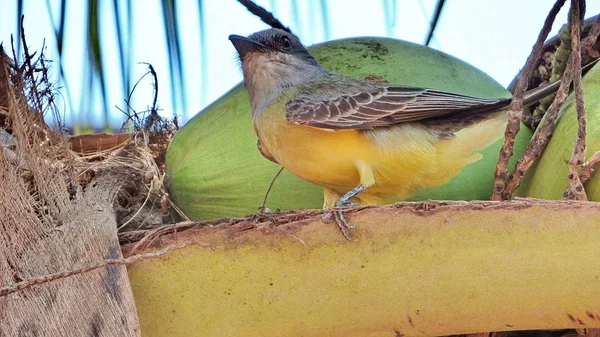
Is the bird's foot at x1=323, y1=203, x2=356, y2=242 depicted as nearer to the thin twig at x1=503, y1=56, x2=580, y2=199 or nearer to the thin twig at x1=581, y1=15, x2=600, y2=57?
the thin twig at x1=503, y1=56, x2=580, y2=199

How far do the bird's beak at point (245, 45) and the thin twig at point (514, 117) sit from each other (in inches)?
41.8

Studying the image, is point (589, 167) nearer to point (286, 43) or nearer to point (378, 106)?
point (378, 106)

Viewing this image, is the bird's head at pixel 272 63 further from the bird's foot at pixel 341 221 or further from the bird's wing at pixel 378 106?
the bird's foot at pixel 341 221

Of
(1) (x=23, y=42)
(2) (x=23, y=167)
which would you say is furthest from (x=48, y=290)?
(1) (x=23, y=42)

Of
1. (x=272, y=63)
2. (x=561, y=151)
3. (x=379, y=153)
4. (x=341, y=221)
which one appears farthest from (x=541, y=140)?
(x=272, y=63)

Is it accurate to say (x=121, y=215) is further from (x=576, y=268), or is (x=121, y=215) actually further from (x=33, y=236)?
(x=576, y=268)

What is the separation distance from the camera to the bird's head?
2664 mm

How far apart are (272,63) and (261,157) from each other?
0.50 metres

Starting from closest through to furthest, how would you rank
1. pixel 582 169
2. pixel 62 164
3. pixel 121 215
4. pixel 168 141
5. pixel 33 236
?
pixel 33 236 → pixel 582 169 → pixel 62 164 → pixel 121 215 → pixel 168 141

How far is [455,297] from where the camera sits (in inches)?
65.7

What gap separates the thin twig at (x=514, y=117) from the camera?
1.98m

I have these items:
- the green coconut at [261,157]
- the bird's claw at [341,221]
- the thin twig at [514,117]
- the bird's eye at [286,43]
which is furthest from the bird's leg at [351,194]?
the bird's eye at [286,43]

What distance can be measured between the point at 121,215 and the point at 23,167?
373 mm

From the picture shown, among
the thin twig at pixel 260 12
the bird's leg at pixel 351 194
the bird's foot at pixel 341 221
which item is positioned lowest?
the bird's leg at pixel 351 194
